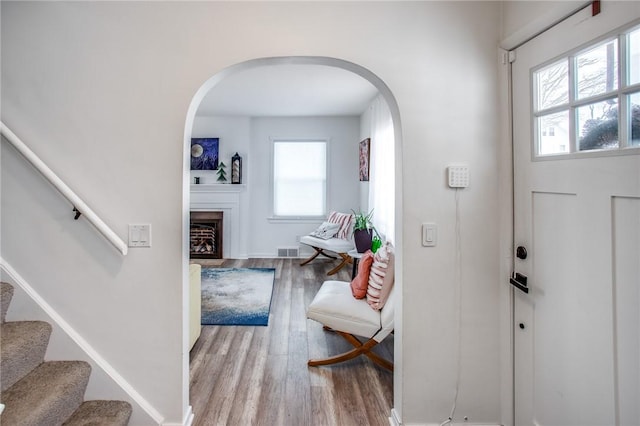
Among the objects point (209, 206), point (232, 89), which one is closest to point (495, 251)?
point (232, 89)

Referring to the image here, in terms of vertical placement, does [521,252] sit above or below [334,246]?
above

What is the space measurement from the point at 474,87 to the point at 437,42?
11.7 inches

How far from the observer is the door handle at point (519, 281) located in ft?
5.30

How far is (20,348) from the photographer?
5.10ft

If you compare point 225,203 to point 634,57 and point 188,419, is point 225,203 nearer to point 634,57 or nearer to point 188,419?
point 188,419

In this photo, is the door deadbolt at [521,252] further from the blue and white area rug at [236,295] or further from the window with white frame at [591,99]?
the blue and white area rug at [236,295]

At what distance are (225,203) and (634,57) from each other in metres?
5.75

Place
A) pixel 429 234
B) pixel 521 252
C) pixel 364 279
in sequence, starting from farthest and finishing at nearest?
pixel 364 279 < pixel 429 234 < pixel 521 252

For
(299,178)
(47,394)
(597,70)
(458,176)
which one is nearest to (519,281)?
(458,176)

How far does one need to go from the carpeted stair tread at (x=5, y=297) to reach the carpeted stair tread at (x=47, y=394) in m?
0.32

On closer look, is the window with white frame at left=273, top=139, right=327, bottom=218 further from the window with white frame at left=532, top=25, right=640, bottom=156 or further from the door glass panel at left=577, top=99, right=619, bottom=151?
the door glass panel at left=577, top=99, right=619, bottom=151

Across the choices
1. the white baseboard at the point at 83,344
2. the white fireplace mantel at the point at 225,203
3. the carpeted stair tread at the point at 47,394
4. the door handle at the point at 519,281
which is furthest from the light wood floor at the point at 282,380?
the white fireplace mantel at the point at 225,203

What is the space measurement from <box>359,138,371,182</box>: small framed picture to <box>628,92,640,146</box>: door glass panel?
13.4ft


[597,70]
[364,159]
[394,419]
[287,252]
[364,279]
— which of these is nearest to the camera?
[597,70]
